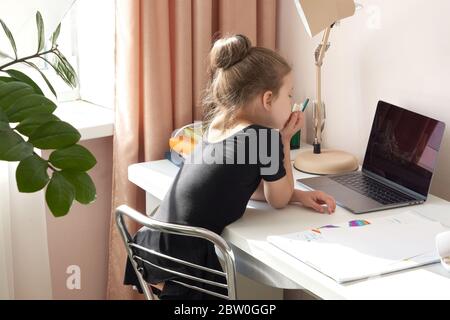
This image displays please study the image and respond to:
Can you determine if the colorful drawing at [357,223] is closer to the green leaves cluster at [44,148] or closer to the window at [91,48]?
the green leaves cluster at [44,148]

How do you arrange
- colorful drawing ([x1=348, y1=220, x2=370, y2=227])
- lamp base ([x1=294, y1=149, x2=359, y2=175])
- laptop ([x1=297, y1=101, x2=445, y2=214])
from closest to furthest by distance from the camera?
1. colorful drawing ([x1=348, y1=220, x2=370, y2=227])
2. laptop ([x1=297, y1=101, x2=445, y2=214])
3. lamp base ([x1=294, y1=149, x2=359, y2=175])

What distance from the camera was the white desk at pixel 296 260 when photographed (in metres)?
1.33

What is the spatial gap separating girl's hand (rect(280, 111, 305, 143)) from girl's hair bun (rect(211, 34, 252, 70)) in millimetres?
202

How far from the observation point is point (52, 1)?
158 cm

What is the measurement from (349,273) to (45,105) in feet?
2.09

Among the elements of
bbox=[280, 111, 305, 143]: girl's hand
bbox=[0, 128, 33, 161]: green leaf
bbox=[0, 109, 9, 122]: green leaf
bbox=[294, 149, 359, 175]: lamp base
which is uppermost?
bbox=[0, 109, 9, 122]: green leaf

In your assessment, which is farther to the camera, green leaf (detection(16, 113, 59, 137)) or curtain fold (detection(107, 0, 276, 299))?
curtain fold (detection(107, 0, 276, 299))

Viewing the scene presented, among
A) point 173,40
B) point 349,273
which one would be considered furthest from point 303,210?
point 173,40

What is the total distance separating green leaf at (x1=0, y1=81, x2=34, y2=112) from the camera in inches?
46.3

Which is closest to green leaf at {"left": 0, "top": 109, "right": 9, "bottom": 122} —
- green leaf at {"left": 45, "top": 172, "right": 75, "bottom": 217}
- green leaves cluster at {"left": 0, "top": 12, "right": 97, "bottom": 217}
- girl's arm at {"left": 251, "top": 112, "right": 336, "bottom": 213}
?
green leaves cluster at {"left": 0, "top": 12, "right": 97, "bottom": 217}

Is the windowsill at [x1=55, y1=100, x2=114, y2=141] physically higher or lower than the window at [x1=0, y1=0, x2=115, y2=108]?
lower

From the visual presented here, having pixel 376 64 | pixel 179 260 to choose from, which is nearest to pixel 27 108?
pixel 179 260

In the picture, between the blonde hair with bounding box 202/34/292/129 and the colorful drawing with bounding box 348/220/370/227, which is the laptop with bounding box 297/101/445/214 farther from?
the blonde hair with bounding box 202/34/292/129

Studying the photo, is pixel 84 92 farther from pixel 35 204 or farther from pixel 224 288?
pixel 224 288
